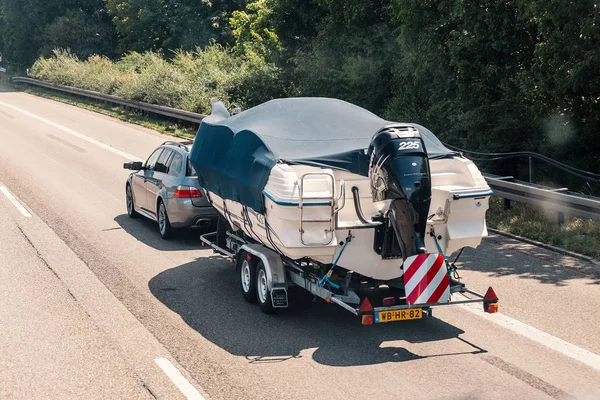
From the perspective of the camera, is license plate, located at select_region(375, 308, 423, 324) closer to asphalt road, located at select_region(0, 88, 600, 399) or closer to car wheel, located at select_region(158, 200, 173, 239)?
asphalt road, located at select_region(0, 88, 600, 399)

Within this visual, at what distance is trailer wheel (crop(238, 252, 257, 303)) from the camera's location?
11.0 metres

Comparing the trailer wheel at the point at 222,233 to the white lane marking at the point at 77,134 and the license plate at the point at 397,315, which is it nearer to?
the license plate at the point at 397,315

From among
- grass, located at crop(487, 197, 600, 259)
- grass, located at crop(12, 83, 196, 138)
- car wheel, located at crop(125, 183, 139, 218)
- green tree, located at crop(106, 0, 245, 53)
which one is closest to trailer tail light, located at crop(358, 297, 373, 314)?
grass, located at crop(487, 197, 600, 259)

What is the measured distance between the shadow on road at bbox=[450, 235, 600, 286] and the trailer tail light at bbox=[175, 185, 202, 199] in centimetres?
474

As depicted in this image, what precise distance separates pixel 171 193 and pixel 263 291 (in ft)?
15.3

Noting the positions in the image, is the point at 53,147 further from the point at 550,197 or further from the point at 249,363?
the point at 249,363

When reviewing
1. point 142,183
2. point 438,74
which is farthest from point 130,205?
point 438,74

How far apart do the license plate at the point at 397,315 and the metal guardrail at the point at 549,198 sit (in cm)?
576

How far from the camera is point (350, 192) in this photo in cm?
1005

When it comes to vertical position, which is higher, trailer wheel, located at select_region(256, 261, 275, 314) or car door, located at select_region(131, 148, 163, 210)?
car door, located at select_region(131, 148, 163, 210)

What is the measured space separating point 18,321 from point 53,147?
1815 cm

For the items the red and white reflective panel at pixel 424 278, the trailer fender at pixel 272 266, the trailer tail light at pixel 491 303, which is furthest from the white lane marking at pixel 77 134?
the trailer tail light at pixel 491 303

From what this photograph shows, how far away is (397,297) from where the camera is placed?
1068cm

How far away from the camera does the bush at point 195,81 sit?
32.3 metres
